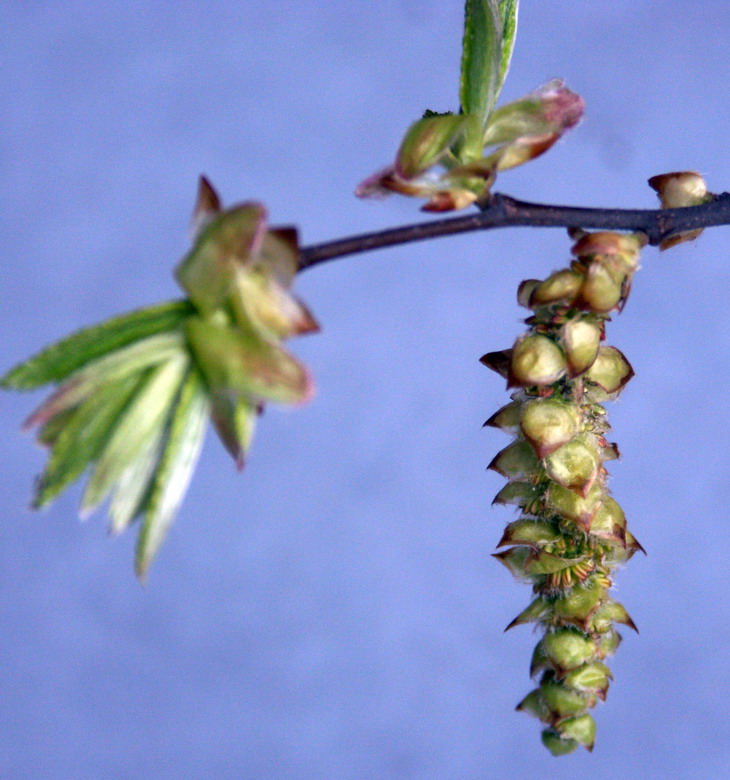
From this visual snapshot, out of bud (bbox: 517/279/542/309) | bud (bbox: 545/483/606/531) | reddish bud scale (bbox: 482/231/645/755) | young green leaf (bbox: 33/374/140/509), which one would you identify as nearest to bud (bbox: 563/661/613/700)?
reddish bud scale (bbox: 482/231/645/755)

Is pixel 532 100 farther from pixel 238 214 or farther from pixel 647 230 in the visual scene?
pixel 238 214

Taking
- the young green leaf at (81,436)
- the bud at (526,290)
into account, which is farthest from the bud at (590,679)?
the young green leaf at (81,436)

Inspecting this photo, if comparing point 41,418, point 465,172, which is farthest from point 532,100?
point 41,418

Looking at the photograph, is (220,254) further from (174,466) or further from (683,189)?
(683,189)

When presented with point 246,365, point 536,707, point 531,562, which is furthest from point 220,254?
point 536,707

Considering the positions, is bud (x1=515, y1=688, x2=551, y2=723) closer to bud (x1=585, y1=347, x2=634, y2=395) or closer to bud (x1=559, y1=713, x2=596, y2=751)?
bud (x1=559, y1=713, x2=596, y2=751)

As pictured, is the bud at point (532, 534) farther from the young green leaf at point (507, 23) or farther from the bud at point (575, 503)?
the young green leaf at point (507, 23)
